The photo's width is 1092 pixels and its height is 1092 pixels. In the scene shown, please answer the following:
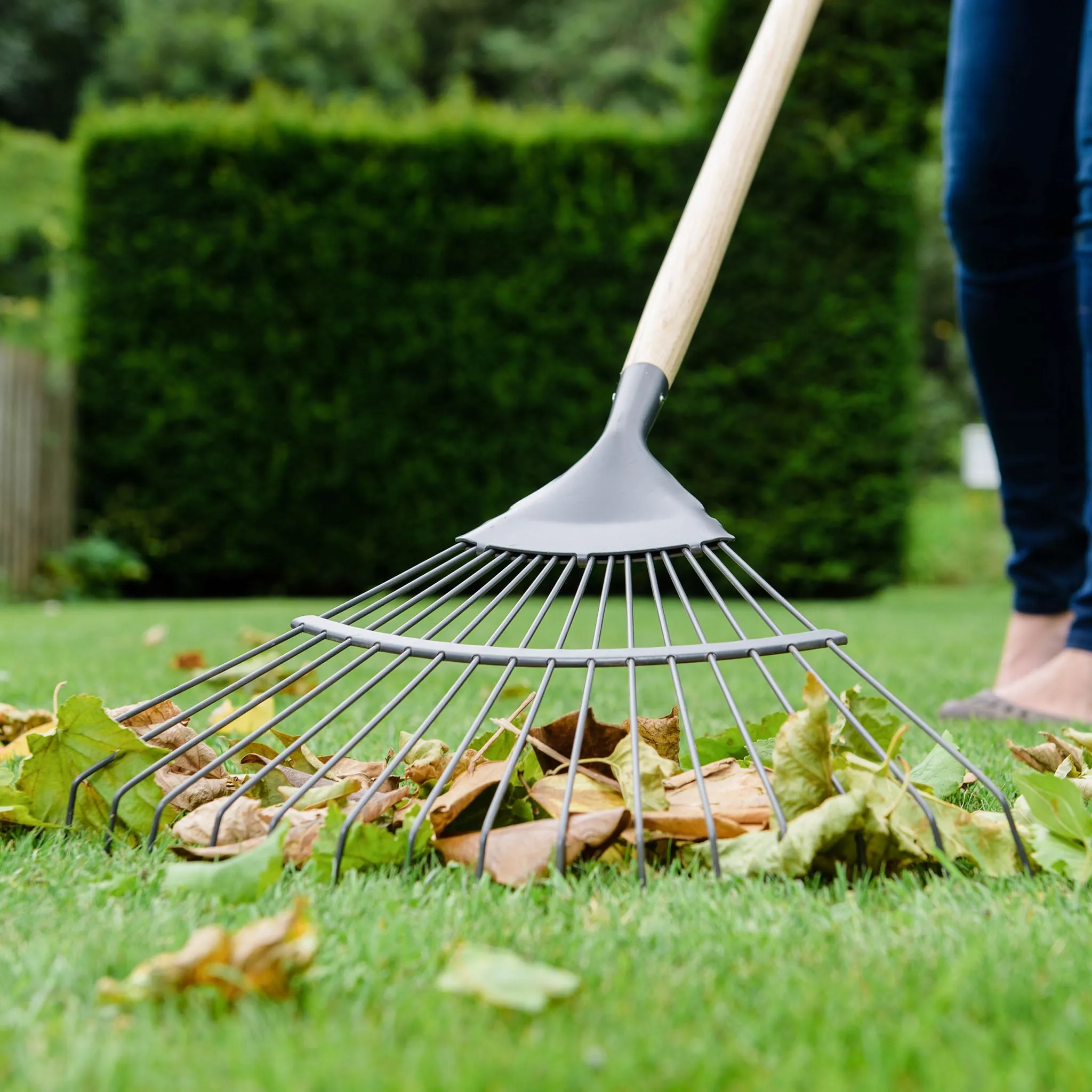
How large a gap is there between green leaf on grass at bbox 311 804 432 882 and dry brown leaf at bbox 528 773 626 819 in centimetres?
15

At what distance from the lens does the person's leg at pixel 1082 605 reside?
178 cm

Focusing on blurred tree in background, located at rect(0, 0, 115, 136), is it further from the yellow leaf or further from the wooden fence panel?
the yellow leaf

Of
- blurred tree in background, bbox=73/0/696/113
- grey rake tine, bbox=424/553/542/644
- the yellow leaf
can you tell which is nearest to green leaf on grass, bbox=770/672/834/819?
grey rake tine, bbox=424/553/542/644

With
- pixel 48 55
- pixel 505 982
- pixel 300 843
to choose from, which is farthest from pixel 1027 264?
pixel 48 55

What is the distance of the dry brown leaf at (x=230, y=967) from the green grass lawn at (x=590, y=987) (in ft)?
0.04

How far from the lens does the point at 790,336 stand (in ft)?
22.1

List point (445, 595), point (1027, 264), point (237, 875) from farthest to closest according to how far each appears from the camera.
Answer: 1. point (1027, 264)
2. point (445, 595)
3. point (237, 875)

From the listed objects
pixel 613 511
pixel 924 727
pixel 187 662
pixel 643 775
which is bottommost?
pixel 187 662

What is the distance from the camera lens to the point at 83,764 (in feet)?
3.81

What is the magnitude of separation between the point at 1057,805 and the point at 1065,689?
1037mm

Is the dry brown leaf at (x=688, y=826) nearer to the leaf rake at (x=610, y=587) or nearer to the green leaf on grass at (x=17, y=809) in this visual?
the leaf rake at (x=610, y=587)

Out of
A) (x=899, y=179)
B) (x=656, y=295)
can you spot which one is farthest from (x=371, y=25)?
(x=656, y=295)

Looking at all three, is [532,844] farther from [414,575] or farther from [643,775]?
[414,575]

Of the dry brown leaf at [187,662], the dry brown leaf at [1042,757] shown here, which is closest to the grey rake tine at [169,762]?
the dry brown leaf at [1042,757]
